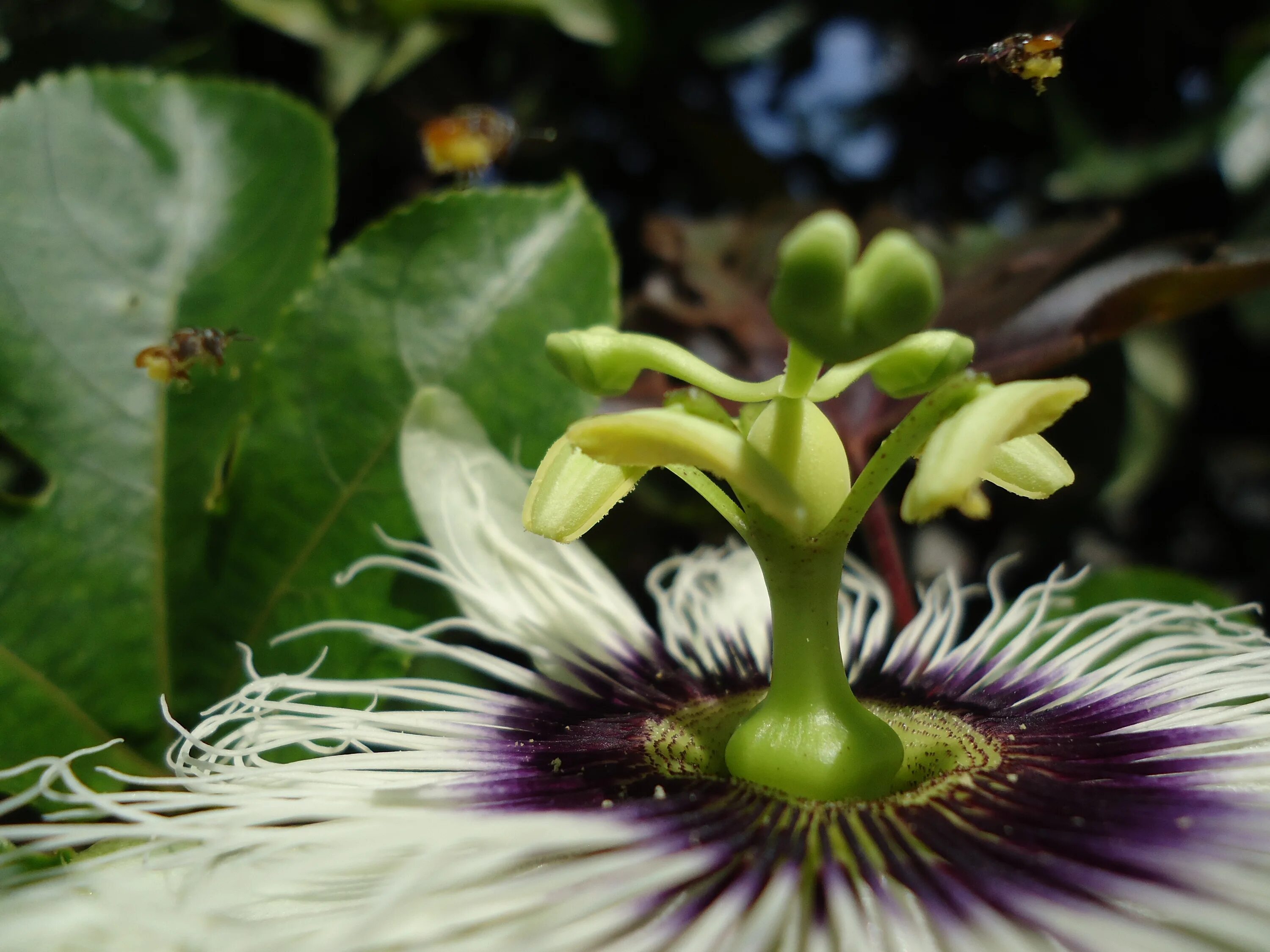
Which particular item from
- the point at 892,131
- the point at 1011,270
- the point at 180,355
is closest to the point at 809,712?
the point at 180,355

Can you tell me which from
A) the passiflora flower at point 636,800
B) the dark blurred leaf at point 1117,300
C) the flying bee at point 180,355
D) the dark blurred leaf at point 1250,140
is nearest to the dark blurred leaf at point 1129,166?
the dark blurred leaf at point 1250,140

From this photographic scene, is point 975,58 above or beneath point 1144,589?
above

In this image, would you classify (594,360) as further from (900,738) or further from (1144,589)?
(1144,589)

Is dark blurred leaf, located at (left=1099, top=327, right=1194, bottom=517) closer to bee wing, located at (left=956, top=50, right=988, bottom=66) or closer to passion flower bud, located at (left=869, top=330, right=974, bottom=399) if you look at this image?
bee wing, located at (left=956, top=50, right=988, bottom=66)

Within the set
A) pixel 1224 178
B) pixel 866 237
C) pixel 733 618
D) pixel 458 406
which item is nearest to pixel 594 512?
pixel 458 406

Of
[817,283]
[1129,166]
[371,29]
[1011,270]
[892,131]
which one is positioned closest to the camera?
[817,283]
